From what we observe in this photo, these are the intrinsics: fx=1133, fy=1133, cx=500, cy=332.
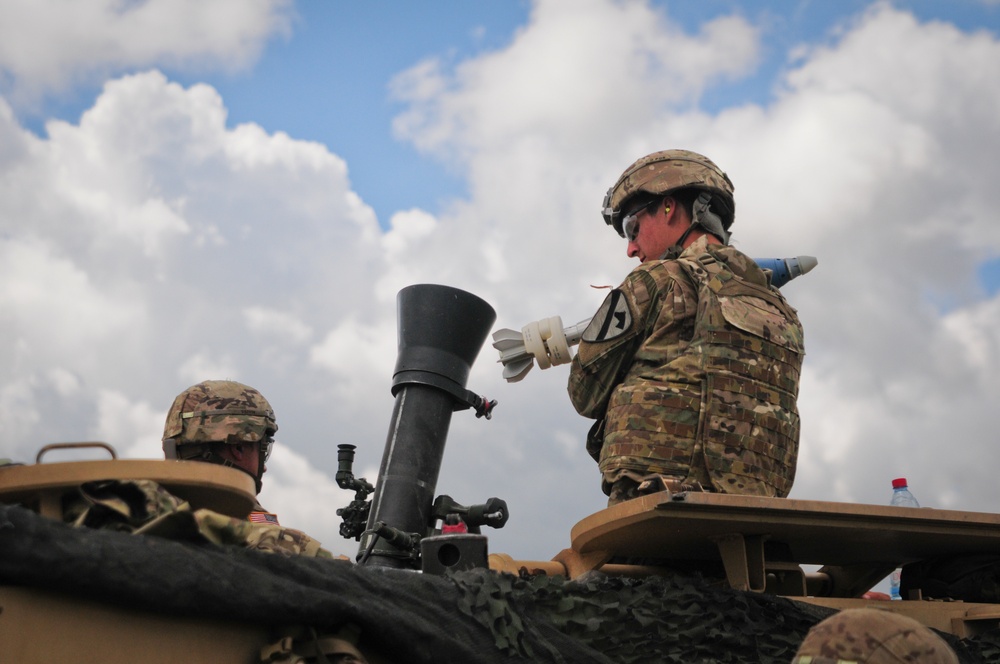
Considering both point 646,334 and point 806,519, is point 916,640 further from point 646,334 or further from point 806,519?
point 646,334

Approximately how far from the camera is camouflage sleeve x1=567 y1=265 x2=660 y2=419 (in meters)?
4.56

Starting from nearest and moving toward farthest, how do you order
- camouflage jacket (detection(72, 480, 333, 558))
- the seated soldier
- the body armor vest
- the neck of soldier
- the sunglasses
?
camouflage jacket (detection(72, 480, 333, 558)), the body armor vest, the neck of soldier, the sunglasses, the seated soldier

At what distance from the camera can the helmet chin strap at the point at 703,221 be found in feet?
17.6

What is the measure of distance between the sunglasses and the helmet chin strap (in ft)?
0.62

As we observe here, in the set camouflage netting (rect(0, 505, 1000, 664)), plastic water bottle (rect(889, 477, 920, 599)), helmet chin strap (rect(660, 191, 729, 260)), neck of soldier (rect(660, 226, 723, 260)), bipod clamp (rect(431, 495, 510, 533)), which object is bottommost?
camouflage netting (rect(0, 505, 1000, 664))

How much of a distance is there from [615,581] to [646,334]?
5.36 ft

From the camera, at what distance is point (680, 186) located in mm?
5352

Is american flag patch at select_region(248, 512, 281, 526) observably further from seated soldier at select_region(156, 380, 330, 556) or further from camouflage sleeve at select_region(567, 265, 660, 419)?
camouflage sleeve at select_region(567, 265, 660, 419)

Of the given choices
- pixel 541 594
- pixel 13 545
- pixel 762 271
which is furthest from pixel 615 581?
pixel 762 271

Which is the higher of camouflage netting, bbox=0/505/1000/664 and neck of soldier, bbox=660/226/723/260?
neck of soldier, bbox=660/226/723/260

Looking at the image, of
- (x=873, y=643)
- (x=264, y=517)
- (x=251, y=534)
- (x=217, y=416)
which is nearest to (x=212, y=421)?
(x=217, y=416)

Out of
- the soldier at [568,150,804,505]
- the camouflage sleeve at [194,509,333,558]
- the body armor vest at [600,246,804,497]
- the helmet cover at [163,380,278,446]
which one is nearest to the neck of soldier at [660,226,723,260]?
the soldier at [568,150,804,505]

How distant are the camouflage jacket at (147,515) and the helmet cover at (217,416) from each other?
318 cm

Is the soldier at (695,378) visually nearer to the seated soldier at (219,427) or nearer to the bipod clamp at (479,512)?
the bipod clamp at (479,512)
